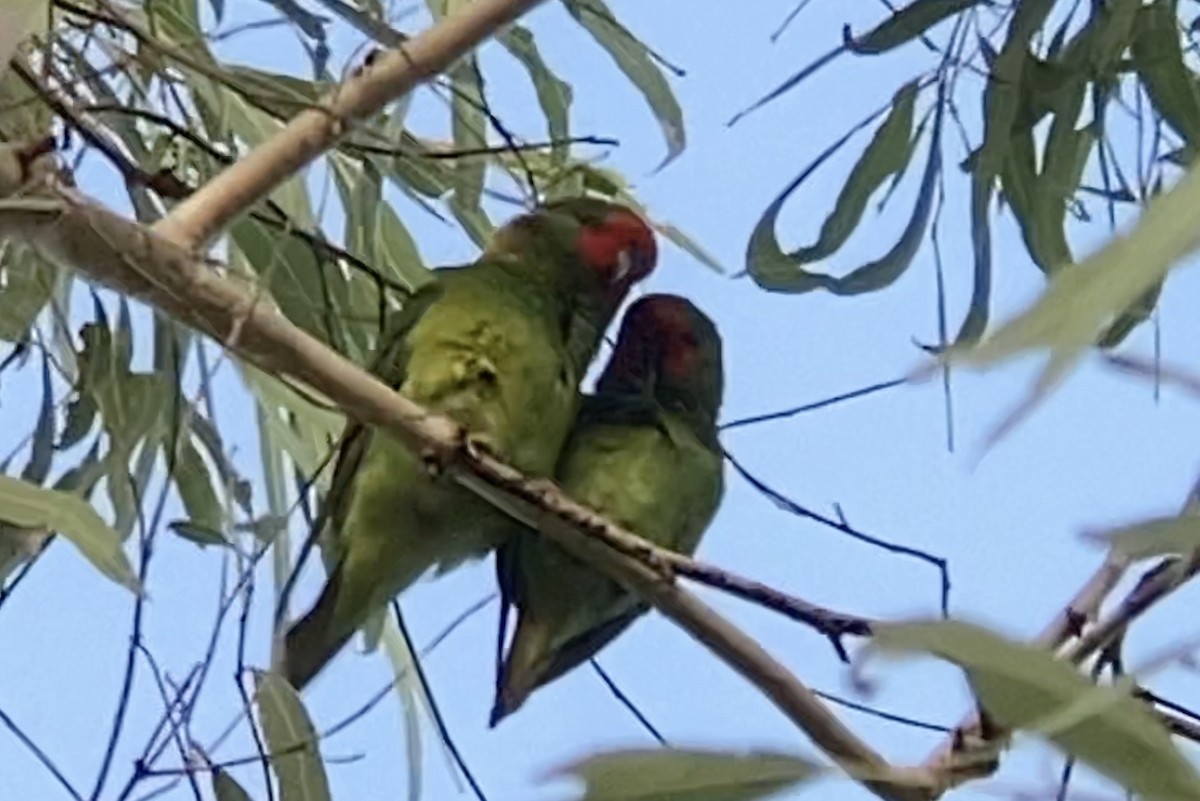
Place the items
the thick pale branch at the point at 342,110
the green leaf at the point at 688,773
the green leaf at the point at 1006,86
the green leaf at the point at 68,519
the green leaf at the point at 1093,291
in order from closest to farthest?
the green leaf at the point at 1093,291 < the green leaf at the point at 688,773 < the green leaf at the point at 68,519 < the thick pale branch at the point at 342,110 < the green leaf at the point at 1006,86

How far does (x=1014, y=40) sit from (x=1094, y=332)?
548mm

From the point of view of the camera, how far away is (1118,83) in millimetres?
866

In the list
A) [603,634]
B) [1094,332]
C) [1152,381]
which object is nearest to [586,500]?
[603,634]

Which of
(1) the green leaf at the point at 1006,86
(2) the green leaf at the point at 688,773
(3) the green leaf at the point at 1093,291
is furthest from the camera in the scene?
(1) the green leaf at the point at 1006,86

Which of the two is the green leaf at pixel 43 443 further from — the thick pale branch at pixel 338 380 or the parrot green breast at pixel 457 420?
the thick pale branch at pixel 338 380

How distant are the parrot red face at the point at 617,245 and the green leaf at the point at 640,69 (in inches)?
1.8

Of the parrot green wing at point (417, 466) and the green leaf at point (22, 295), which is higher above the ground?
the green leaf at point (22, 295)

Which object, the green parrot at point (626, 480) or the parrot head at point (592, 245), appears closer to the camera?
the green parrot at point (626, 480)

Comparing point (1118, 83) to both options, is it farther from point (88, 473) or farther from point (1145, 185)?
point (88, 473)

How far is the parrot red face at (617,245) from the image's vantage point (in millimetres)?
938

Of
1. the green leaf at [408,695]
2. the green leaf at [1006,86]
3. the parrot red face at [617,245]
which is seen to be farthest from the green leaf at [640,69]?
the green leaf at [408,695]

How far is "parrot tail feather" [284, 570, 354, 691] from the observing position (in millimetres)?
854

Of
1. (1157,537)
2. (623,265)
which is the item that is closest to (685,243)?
(623,265)

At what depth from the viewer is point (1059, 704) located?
0.38m
